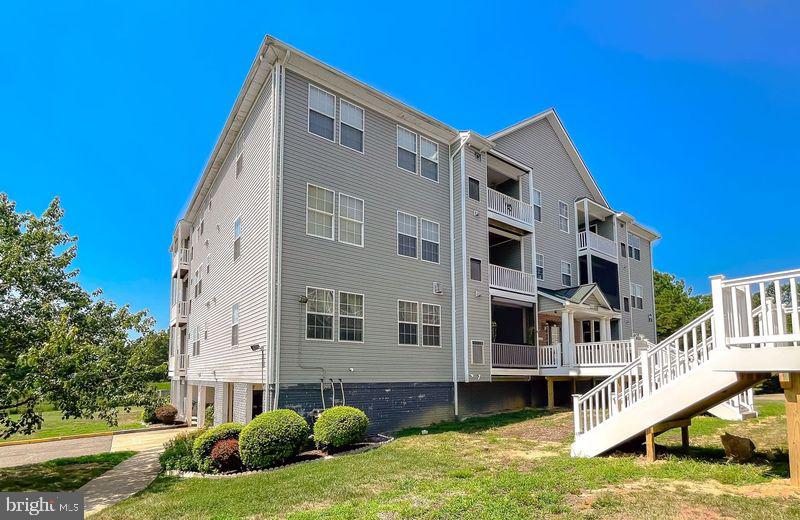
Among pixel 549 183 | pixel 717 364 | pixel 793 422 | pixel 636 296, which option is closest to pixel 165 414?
pixel 549 183

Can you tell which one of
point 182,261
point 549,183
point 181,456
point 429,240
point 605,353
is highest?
point 549,183

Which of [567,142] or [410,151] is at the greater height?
[567,142]

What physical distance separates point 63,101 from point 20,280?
42.4 ft

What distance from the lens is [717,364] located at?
7852 millimetres

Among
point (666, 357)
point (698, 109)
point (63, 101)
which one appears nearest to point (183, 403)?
point (63, 101)

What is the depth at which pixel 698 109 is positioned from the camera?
130ft

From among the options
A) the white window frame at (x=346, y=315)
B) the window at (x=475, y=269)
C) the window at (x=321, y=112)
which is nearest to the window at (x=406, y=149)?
the window at (x=321, y=112)

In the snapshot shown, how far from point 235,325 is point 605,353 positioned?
43.9 ft

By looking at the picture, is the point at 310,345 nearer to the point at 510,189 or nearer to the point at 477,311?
the point at 477,311

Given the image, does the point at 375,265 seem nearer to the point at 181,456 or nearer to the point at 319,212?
Result: the point at 319,212

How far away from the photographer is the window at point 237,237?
1670 cm

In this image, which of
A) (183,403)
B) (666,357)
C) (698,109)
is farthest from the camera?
(698,109)

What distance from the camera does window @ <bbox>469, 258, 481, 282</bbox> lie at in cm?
1794

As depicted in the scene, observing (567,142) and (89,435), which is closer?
(89,435)
